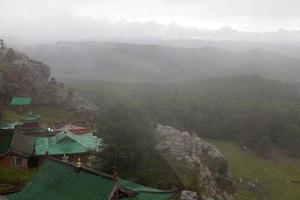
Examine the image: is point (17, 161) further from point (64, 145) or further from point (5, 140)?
point (64, 145)

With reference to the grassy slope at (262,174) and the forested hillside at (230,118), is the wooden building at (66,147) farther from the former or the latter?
the forested hillside at (230,118)

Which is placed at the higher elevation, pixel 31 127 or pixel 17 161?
pixel 17 161

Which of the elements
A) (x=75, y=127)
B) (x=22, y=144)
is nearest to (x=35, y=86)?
(x=75, y=127)

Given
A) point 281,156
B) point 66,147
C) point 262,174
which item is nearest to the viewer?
point 66,147

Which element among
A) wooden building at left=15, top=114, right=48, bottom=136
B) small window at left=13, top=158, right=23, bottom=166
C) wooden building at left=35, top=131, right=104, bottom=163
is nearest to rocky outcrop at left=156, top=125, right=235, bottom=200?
wooden building at left=35, top=131, right=104, bottom=163

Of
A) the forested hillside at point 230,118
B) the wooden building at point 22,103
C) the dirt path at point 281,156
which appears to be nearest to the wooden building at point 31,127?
the wooden building at point 22,103
